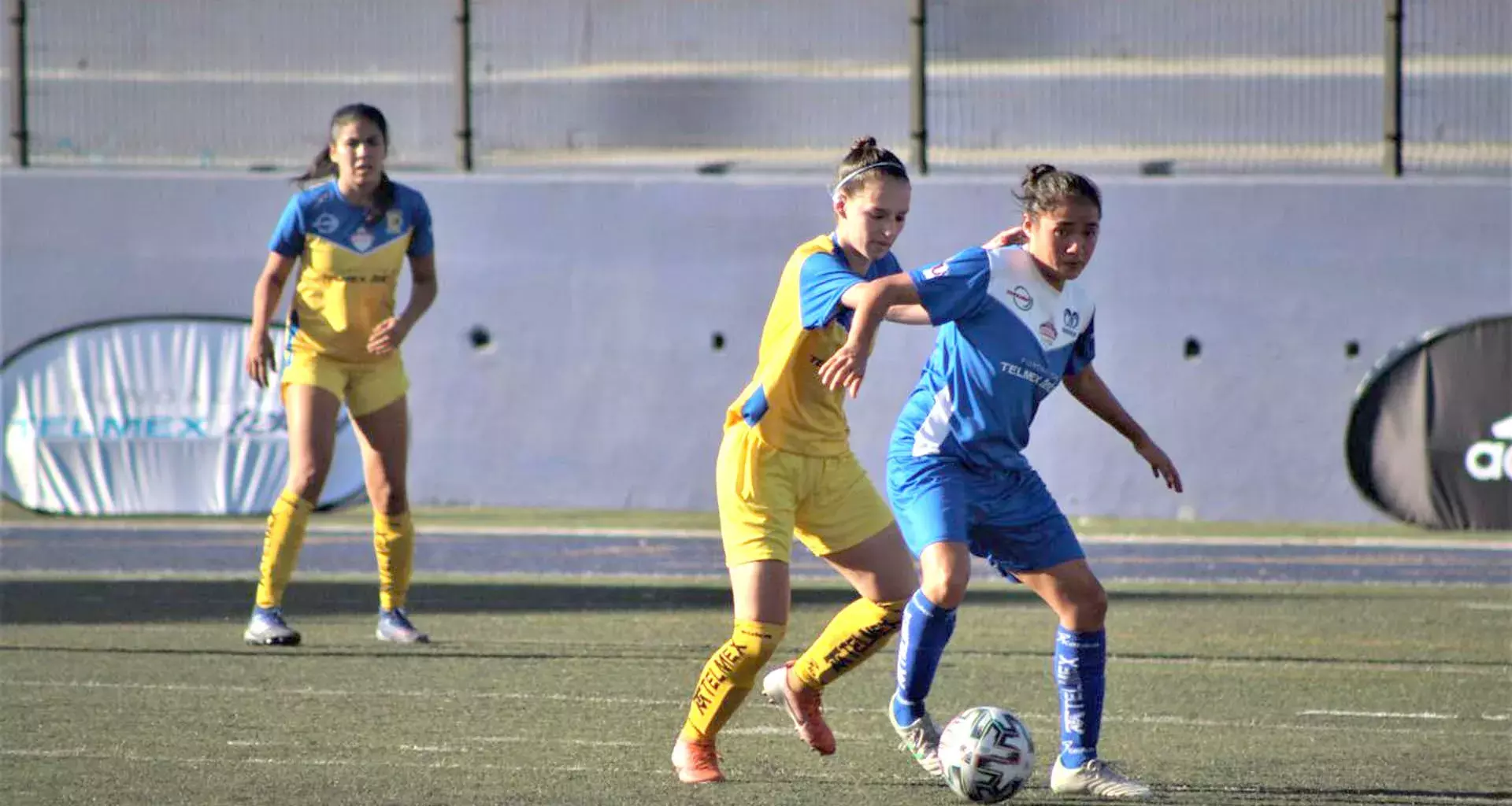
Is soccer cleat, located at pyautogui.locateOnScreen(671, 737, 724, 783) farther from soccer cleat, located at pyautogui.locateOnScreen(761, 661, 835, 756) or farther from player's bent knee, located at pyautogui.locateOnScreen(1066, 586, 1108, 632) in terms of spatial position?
player's bent knee, located at pyautogui.locateOnScreen(1066, 586, 1108, 632)

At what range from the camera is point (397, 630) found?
914cm

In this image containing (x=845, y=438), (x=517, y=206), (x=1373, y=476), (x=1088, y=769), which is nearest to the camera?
(x=1088, y=769)

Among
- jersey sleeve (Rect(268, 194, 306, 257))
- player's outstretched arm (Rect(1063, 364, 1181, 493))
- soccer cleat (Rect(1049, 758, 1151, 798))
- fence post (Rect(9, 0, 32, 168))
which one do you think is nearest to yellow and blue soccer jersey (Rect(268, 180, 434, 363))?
jersey sleeve (Rect(268, 194, 306, 257))

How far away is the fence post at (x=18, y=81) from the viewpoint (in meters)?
16.5

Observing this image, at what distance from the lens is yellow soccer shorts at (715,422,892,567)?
5984 mm

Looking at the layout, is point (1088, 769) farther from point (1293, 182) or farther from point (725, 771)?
point (1293, 182)

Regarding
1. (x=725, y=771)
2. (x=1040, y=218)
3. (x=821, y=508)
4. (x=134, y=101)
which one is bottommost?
(x=725, y=771)

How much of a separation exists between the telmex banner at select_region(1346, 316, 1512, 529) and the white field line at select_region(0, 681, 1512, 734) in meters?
7.56

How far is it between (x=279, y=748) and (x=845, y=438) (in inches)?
72.9

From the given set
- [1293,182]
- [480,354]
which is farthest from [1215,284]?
[480,354]

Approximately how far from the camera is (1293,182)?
1542 centimetres

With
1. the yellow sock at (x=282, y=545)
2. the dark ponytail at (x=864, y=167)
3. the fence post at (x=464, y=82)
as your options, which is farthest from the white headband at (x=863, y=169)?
the fence post at (x=464, y=82)

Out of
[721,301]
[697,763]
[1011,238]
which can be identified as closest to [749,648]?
[697,763]

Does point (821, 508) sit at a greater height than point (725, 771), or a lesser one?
greater
